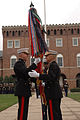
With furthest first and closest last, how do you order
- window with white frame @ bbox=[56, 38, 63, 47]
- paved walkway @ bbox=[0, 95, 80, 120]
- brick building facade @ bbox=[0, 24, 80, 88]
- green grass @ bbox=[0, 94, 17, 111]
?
window with white frame @ bbox=[56, 38, 63, 47] < brick building facade @ bbox=[0, 24, 80, 88] < green grass @ bbox=[0, 94, 17, 111] < paved walkway @ bbox=[0, 95, 80, 120]

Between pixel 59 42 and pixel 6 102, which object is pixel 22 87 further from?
pixel 59 42

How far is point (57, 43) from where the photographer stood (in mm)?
40062

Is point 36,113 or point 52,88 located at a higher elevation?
point 52,88

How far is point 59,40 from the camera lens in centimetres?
4022

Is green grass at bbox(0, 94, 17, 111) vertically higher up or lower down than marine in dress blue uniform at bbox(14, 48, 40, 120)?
lower down

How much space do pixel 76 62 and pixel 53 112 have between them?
118 ft

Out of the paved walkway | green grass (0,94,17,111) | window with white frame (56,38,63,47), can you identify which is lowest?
green grass (0,94,17,111)

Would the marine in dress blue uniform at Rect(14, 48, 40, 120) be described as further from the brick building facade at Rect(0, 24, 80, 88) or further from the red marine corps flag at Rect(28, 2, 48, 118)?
the brick building facade at Rect(0, 24, 80, 88)

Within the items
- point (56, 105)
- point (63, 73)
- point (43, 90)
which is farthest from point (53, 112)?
point (63, 73)

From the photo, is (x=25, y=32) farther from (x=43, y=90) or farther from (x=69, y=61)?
(x=43, y=90)

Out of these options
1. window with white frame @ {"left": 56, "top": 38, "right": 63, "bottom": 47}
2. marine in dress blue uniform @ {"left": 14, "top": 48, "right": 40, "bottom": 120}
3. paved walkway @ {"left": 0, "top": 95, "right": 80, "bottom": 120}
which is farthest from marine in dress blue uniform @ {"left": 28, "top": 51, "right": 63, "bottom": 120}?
window with white frame @ {"left": 56, "top": 38, "right": 63, "bottom": 47}

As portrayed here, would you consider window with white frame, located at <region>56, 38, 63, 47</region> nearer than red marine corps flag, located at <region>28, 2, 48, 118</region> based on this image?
No

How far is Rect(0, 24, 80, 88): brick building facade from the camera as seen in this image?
39.6 m

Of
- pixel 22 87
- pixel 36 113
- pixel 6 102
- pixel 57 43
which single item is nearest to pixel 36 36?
pixel 22 87
